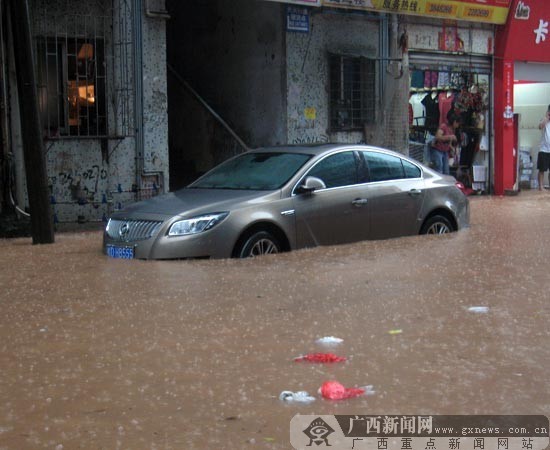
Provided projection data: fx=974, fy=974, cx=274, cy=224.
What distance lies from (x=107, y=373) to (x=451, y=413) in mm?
2077

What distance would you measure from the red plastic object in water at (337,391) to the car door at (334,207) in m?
4.95

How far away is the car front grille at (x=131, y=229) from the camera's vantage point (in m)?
9.72

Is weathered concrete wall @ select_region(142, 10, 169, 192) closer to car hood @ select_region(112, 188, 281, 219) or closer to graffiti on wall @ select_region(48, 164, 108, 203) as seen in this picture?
graffiti on wall @ select_region(48, 164, 108, 203)

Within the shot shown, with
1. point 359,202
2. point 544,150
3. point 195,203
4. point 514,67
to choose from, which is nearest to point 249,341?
point 195,203

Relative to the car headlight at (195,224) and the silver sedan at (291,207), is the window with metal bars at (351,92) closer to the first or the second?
the silver sedan at (291,207)

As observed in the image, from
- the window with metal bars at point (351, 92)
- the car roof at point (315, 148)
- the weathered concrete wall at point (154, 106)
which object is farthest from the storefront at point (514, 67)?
the car roof at point (315, 148)

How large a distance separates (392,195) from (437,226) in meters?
0.95

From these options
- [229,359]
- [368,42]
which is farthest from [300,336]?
[368,42]

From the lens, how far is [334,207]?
35.3ft

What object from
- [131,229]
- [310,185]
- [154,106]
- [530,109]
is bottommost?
[131,229]

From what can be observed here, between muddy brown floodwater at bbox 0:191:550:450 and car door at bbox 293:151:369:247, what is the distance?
20 cm

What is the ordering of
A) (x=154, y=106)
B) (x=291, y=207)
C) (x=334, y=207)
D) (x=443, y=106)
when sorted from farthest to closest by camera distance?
1. (x=443, y=106)
2. (x=154, y=106)
3. (x=334, y=207)
4. (x=291, y=207)

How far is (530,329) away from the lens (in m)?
6.98

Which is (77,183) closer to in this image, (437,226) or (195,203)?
(195,203)
